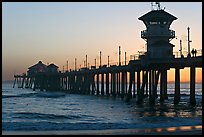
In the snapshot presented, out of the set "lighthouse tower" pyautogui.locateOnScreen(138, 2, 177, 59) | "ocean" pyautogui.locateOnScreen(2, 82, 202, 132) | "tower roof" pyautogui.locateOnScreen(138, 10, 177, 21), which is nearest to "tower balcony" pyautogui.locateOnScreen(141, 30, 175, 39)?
"lighthouse tower" pyautogui.locateOnScreen(138, 2, 177, 59)

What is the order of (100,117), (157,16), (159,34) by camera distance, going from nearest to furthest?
(100,117) → (159,34) → (157,16)

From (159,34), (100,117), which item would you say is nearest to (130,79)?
(159,34)

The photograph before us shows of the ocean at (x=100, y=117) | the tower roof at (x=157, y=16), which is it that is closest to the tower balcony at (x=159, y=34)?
the tower roof at (x=157, y=16)

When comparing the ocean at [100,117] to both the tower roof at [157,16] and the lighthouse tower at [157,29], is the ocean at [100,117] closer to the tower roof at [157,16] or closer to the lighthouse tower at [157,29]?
the lighthouse tower at [157,29]

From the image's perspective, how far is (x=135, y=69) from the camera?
143 ft

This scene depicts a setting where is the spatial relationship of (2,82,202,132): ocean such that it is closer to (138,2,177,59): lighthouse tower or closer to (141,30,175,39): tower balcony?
(138,2,177,59): lighthouse tower

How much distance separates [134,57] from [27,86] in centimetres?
9538

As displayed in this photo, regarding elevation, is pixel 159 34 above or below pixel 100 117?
above

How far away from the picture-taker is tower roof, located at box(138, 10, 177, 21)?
42.3 m

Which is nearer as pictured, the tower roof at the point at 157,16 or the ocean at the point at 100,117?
the ocean at the point at 100,117

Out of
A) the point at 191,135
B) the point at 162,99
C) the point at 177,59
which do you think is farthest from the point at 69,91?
the point at 191,135

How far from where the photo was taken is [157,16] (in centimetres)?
4222

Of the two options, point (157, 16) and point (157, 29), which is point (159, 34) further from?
point (157, 16)

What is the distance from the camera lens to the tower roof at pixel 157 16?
1665 inches
